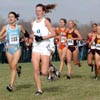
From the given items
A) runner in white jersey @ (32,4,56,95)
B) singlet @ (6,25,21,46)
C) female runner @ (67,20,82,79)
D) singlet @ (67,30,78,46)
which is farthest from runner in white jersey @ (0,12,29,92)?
singlet @ (67,30,78,46)

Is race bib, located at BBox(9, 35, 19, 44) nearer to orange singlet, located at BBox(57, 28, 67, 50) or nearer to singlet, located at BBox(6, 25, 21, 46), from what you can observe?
singlet, located at BBox(6, 25, 21, 46)

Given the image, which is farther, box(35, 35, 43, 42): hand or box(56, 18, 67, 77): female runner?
box(56, 18, 67, 77): female runner

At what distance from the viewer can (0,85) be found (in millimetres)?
14141

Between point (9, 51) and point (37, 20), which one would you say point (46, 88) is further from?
point (37, 20)

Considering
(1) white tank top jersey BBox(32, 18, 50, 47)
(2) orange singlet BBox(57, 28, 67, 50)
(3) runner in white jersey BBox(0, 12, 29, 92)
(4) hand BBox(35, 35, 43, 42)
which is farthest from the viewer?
(2) orange singlet BBox(57, 28, 67, 50)

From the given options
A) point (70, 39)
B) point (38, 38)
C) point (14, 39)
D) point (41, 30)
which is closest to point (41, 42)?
point (38, 38)

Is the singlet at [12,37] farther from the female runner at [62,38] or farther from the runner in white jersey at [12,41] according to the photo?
the female runner at [62,38]

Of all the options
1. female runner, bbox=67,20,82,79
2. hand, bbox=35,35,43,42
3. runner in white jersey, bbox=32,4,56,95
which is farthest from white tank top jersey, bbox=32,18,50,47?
female runner, bbox=67,20,82,79

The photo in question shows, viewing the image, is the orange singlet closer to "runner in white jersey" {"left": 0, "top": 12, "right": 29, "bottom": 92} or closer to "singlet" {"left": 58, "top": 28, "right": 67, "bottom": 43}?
"singlet" {"left": 58, "top": 28, "right": 67, "bottom": 43}

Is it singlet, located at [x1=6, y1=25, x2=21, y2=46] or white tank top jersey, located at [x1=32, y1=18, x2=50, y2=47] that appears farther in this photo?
singlet, located at [x1=6, y1=25, x2=21, y2=46]

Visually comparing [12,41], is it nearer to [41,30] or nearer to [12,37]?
[12,37]

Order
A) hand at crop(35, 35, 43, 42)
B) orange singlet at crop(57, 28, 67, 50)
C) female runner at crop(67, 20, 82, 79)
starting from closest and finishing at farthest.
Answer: hand at crop(35, 35, 43, 42)
female runner at crop(67, 20, 82, 79)
orange singlet at crop(57, 28, 67, 50)

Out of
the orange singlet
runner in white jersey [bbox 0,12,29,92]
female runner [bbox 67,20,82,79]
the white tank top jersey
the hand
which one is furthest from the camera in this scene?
the orange singlet

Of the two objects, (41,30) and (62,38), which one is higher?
(41,30)
